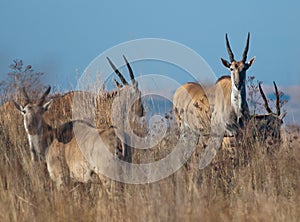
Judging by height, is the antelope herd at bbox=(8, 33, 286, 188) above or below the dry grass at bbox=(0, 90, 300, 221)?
above

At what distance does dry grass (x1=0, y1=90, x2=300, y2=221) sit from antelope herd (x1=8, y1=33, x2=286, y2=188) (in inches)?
10.1

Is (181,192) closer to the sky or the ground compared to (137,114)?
closer to the ground

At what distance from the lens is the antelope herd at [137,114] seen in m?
8.12

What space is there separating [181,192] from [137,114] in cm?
446

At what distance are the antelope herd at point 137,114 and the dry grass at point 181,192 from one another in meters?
0.26

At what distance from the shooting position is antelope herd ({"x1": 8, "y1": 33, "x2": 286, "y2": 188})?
26.7 feet

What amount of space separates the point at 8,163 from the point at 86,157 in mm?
1485

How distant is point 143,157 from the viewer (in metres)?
8.72

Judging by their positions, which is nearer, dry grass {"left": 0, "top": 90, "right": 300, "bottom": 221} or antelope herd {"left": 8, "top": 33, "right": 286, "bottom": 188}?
dry grass {"left": 0, "top": 90, "right": 300, "bottom": 221}

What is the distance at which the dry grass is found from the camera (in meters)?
6.48

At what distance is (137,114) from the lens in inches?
440

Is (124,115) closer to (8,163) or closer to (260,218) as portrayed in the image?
(8,163)

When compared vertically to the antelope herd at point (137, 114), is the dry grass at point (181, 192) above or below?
below

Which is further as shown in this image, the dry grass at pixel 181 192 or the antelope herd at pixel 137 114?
the antelope herd at pixel 137 114
